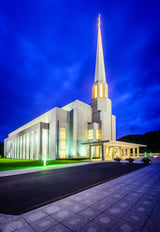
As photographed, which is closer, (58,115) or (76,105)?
(58,115)

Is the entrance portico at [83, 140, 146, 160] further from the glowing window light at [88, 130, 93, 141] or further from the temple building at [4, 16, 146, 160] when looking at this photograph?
the glowing window light at [88, 130, 93, 141]

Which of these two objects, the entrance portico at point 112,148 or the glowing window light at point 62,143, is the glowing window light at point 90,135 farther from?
the glowing window light at point 62,143

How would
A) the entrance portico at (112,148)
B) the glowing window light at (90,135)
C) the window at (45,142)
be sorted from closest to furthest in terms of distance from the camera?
the entrance portico at (112,148)
the window at (45,142)
the glowing window light at (90,135)

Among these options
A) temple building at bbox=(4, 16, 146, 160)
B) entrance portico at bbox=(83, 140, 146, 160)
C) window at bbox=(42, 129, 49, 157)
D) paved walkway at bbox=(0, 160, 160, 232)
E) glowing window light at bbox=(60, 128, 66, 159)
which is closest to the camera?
paved walkway at bbox=(0, 160, 160, 232)

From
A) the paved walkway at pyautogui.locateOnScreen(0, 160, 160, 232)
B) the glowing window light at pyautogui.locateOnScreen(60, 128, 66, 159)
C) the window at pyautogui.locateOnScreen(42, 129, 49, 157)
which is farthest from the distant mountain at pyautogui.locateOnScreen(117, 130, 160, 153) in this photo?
the paved walkway at pyautogui.locateOnScreen(0, 160, 160, 232)

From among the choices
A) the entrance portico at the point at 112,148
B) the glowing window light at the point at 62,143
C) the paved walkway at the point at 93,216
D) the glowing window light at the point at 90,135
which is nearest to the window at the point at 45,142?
the glowing window light at the point at 62,143

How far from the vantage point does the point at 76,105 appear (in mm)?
38062

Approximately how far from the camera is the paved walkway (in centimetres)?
284

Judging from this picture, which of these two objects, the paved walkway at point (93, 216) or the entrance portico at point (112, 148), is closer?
the paved walkway at point (93, 216)

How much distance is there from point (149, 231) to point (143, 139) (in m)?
81.4

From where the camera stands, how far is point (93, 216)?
332 centimetres

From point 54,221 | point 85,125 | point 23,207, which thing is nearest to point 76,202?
point 54,221

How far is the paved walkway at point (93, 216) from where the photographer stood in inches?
112

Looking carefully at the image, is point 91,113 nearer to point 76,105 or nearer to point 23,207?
point 76,105
